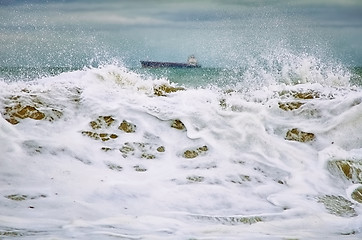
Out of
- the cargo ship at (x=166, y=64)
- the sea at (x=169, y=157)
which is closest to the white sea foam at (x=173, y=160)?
the sea at (x=169, y=157)

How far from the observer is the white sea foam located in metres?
1.75

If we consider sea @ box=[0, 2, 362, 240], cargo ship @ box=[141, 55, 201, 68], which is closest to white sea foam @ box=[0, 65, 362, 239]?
sea @ box=[0, 2, 362, 240]

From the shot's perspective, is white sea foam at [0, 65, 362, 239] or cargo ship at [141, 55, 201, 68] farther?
cargo ship at [141, 55, 201, 68]

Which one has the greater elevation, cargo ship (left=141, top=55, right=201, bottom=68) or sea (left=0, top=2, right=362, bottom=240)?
cargo ship (left=141, top=55, right=201, bottom=68)

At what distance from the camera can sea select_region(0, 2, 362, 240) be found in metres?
1.75

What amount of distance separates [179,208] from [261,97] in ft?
3.75

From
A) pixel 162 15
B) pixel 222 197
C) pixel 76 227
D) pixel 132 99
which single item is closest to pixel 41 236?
pixel 76 227

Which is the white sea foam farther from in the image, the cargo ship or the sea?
the cargo ship

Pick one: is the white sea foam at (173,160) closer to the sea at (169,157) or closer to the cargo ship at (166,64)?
the sea at (169,157)

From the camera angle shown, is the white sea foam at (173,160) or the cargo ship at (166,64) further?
the cargo ship at (166,64)

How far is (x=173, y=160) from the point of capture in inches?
87.4

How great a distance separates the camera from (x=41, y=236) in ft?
5.29

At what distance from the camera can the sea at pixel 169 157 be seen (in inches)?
68.9

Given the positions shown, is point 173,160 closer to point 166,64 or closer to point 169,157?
point 169,157
